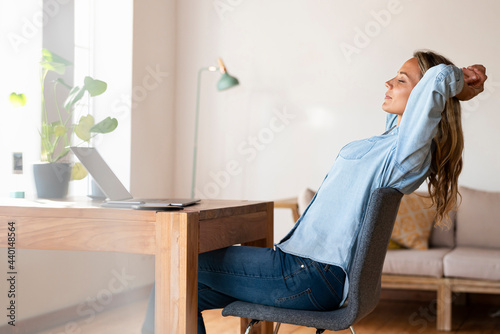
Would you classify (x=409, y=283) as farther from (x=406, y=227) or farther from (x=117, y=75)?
(x=117, y=75)

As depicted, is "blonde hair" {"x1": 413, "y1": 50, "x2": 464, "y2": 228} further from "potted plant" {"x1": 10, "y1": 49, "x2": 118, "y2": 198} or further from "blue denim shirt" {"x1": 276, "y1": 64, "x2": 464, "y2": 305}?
"potted plant" {"x1": 10, "y1": 49, "x2": 118, "y2": 198}

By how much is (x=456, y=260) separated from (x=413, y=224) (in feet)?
1.26

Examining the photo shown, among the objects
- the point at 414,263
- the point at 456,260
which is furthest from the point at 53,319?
the point at 456,260

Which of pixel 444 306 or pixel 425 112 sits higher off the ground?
pixel 425 112

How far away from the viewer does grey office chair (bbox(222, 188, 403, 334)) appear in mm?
1573

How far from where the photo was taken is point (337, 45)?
4.19 metres

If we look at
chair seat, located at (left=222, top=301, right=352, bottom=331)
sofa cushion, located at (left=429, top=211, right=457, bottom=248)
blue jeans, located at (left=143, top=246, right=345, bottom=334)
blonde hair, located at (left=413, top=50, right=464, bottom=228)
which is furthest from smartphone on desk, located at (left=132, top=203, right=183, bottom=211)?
sofa cushion, located at (left=429, top=211, right=457, bottom=248)

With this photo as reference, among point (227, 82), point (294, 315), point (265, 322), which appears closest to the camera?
point (294, 315)

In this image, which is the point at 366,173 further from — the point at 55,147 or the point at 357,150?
the point at 55,147

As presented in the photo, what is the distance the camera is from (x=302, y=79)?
168 inches

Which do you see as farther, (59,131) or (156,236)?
(59,131)

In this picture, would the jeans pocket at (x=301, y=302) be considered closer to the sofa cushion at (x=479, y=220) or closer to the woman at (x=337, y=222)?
the woman at (x=337, y=222)

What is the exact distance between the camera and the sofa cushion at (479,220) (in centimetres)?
362

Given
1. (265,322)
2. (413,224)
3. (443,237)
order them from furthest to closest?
(443,237)
(413,224)
(265,322)
